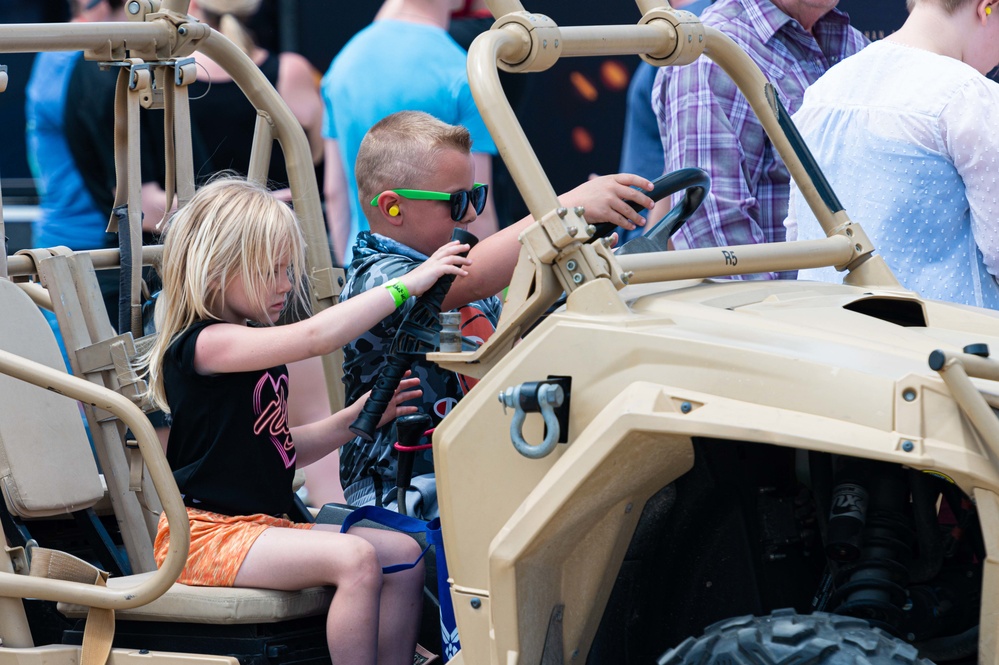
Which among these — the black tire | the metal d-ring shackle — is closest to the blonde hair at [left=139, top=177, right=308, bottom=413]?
the metal d-ring shackle

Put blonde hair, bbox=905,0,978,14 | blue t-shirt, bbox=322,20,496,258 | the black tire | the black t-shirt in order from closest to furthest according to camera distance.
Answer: the black tire
the black t-shirt
blonde hair, bbox=905,0,978,14
blue t-shirt, bbox=322,20,496,258

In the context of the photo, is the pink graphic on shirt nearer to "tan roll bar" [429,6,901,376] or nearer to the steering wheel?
"tan roll bar" [429,6,901,376]

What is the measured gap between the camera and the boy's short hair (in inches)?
115

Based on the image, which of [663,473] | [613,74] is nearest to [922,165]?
[663,473]

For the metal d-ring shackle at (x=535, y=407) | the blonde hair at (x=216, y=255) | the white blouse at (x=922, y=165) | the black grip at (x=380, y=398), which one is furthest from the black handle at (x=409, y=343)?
the white blouse at (x=922, y=165)

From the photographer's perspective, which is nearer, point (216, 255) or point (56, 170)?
point (216, 255)

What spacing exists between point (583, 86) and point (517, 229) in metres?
2.82

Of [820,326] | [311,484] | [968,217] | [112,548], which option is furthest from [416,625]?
[311,484]

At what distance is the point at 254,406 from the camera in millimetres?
2711

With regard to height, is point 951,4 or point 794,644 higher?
point 951,4

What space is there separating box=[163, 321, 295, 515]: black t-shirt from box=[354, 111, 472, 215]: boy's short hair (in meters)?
0.55

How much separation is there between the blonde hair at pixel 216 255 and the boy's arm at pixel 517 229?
37 centimetres

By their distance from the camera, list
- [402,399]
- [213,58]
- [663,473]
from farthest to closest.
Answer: [213,58]
[402,399]
[663,473]

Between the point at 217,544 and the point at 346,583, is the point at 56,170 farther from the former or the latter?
the point at 346,583
